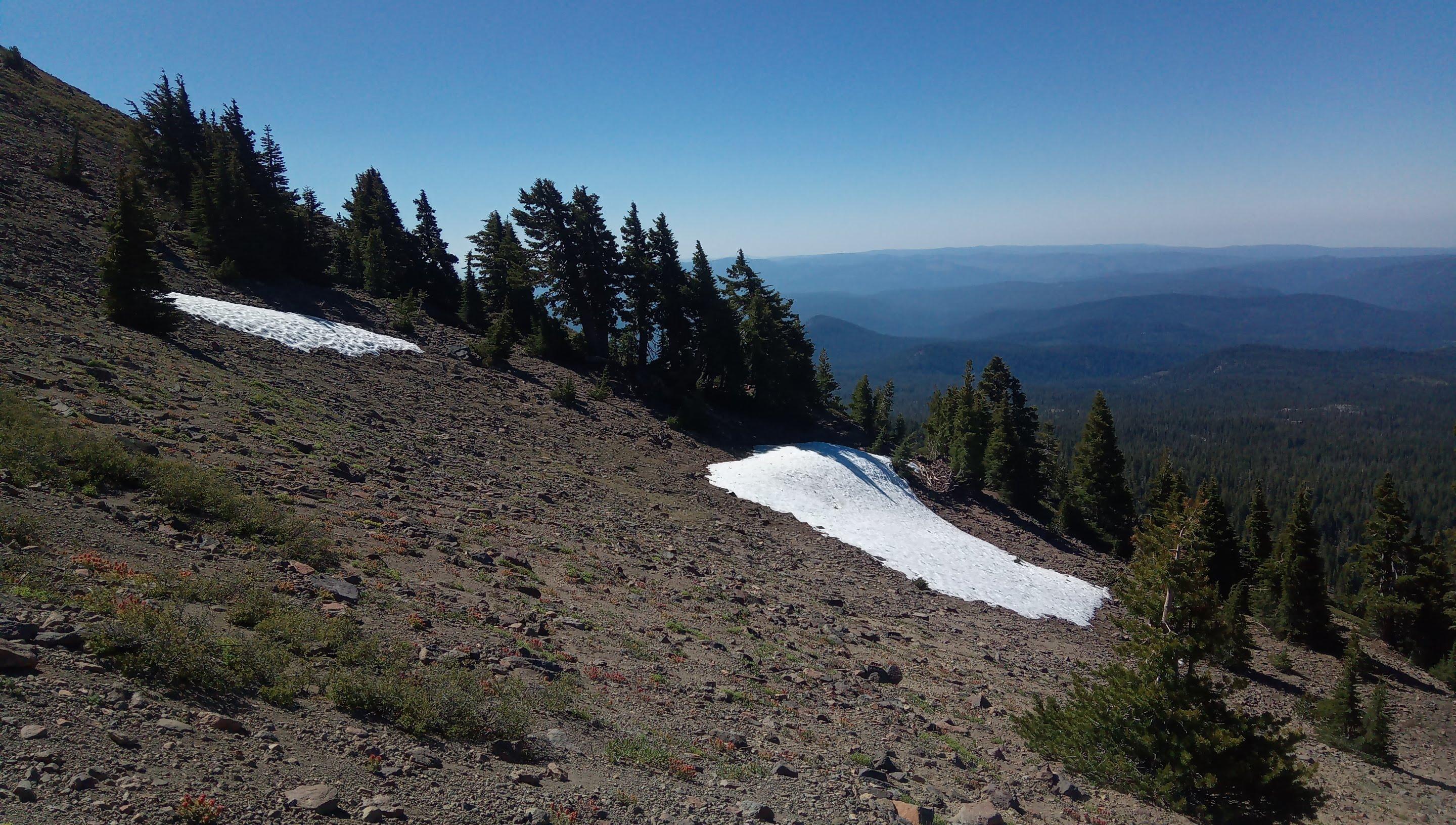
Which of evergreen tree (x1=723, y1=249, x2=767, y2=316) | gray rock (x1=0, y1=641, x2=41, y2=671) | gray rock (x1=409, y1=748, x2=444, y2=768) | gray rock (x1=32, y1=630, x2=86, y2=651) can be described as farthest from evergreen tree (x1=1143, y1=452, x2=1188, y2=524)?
gray rock (x1=0, y1=641, x2=41, y2=671)

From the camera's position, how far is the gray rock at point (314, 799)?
16.5 ft

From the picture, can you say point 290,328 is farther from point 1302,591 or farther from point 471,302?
point 1302,591

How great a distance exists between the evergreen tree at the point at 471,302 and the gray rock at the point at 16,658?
114 ft

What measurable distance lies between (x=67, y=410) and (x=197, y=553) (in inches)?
240

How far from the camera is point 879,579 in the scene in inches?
840

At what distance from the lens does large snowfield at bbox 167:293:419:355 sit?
2241cm

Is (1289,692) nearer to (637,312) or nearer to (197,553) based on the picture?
(197,553)

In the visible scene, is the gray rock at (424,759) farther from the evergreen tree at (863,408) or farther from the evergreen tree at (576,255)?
the evergreen tree at (863,408)

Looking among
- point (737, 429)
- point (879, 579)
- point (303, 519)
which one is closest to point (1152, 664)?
point (879, 579)

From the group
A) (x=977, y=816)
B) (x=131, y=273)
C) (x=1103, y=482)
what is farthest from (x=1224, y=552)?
(x=131, y=273)

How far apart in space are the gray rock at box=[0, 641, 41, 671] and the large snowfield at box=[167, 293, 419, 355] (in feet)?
66.2

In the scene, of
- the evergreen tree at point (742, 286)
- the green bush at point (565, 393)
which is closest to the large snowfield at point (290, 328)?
the green bush at point (565, 393)

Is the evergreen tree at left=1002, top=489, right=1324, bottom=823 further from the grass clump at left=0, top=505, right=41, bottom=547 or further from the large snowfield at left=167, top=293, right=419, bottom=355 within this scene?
the large snowfield at left=167, top=293, right=419, bottom=355

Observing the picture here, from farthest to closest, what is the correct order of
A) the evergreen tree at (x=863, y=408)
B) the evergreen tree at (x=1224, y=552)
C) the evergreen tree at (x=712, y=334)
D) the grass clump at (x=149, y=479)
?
the evergreen tree at (x=863, y=408), the evergreen tree at (x=712, y=334), the evergreen tree at (x=1224, y=552), the grass clump at (x=149, y=479)
